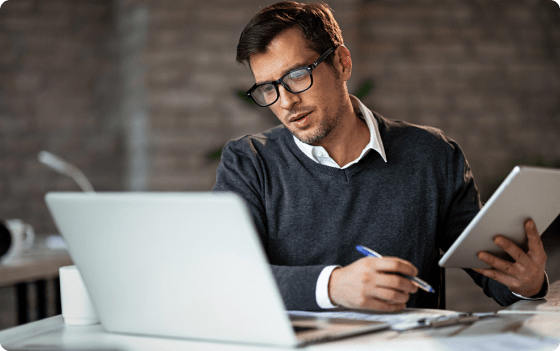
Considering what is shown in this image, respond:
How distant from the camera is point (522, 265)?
3.24 ft

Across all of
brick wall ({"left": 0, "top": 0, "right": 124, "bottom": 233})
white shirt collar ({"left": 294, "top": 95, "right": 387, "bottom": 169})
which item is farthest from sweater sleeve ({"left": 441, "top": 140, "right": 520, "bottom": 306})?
brick wall ({"left": 0, "top": 0, "right": 124, "bottom": 233})

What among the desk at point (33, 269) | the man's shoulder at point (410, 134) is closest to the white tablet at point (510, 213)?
the man's shoulder at point (410, 134)

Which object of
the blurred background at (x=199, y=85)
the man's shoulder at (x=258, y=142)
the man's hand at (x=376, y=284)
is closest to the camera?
the man's hand at (x=376, y=284)

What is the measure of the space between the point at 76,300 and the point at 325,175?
0.67m

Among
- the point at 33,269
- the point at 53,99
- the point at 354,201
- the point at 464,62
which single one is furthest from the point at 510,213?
the point at 53,99

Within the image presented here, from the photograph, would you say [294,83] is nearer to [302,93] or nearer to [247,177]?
[302,93]

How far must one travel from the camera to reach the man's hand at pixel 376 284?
0.79 m

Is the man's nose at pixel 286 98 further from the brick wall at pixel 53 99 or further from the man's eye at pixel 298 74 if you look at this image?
the brick wall at pixel 53 99

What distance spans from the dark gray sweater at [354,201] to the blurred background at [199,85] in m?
2.11

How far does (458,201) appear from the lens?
1.39 metres

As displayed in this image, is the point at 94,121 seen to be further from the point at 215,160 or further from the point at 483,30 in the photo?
the point at 483,30

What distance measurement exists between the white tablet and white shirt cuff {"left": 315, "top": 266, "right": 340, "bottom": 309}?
203 mm

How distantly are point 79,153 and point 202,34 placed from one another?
3.94ft

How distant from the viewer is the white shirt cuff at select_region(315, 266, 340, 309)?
35.5 inches
